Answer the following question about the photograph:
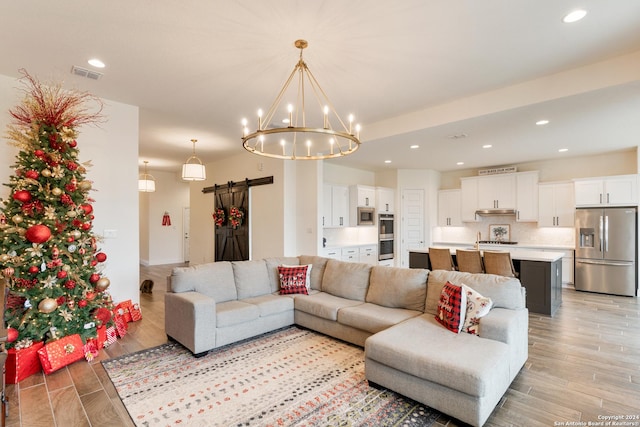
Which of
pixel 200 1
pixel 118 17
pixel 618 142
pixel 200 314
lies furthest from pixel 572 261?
pixel 118 17

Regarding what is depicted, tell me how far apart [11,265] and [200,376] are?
1929 mm

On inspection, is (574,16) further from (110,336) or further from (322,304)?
(110,336)

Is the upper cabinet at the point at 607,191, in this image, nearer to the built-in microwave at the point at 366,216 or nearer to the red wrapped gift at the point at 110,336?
the built-in microwave at the point at 366,216

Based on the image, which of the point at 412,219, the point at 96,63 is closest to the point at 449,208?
the point at 412,219

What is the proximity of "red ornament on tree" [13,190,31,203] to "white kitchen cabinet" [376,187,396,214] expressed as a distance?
6684 mm

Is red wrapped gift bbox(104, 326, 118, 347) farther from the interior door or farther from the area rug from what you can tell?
the interior door

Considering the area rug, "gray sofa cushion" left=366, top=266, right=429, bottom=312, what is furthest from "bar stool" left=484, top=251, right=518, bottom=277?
the area rug

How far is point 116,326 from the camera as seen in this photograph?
3.73 meters

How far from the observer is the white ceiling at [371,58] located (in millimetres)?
2471

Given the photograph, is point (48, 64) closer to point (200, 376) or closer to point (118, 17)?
point (118, 17)

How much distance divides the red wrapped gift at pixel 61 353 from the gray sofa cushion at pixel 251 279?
1.62 metres

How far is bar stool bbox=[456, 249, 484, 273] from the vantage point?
15.9ft

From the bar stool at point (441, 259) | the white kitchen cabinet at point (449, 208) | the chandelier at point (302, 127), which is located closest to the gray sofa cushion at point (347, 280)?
the chandelier at point (302, 127)

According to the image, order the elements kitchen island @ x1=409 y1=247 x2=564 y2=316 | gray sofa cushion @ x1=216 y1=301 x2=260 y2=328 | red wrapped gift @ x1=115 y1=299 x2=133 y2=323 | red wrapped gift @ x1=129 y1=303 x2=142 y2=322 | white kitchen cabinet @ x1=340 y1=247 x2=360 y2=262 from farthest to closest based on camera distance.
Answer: white kitchen cabinet @ x1=340 y1=247 x2=360 y2=262, kitchen island @ x1=409 y1=247 x2=564 y2=316, red wrapped gift @ x1=129 y1=303 x2=142 y2=322, red wrapped gift @ x1=115 y1=299 x2=133 y2=323, gray sofa cushion @ x1=216 y1=301 x2=260 y2=328
